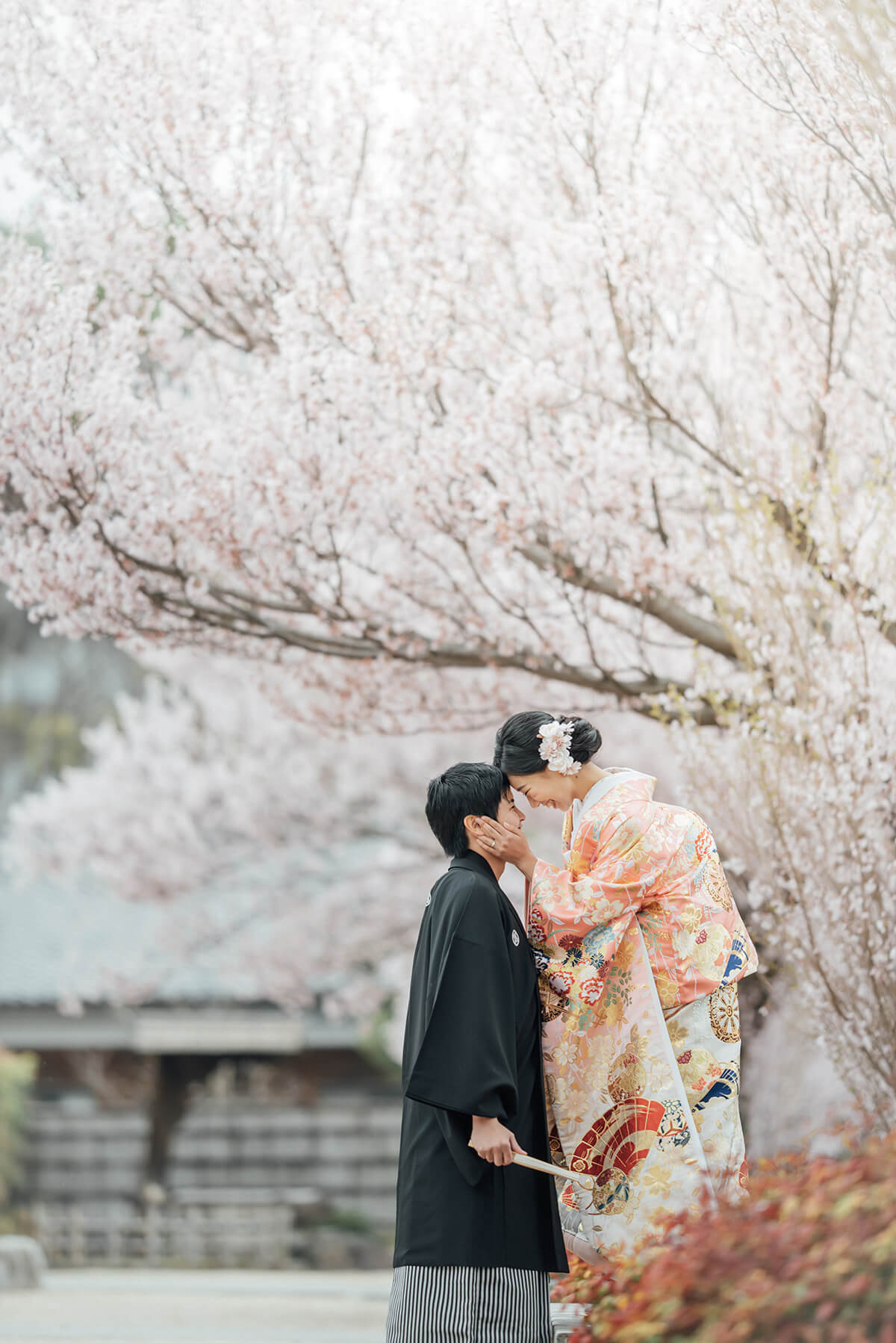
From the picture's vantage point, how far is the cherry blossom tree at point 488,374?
187 inches

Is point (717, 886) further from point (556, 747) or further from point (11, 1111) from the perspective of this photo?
point (11, 1111)

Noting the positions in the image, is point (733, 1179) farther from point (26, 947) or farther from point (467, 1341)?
point (26, 947)

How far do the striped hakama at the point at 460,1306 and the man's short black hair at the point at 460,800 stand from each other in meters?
0.97

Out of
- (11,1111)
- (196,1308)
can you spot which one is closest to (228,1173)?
(11,1111)

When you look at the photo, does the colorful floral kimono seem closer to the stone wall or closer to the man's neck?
the man's neck

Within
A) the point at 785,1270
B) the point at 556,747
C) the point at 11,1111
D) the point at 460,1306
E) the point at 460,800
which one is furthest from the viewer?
the point at 11,1111

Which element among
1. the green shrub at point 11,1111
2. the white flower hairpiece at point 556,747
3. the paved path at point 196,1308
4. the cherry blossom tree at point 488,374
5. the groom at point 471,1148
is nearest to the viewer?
the groom at point 471,1148

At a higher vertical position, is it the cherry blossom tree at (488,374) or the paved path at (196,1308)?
the cherry blossom tree at (488,374)

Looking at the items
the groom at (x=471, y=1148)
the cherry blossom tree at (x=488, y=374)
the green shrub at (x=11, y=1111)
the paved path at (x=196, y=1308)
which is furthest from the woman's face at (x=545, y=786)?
the green shrub at (x=11, y=1111)

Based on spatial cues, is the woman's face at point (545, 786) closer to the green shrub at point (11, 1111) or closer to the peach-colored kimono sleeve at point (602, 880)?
the peach-colored kimono sleeve at point (602, 880)

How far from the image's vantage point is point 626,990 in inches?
133

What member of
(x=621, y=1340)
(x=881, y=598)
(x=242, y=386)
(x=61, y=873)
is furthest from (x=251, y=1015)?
(x=621, y=1340)

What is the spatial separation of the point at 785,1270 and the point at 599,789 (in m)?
1.42

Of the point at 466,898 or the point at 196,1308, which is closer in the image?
the point at 466,898
